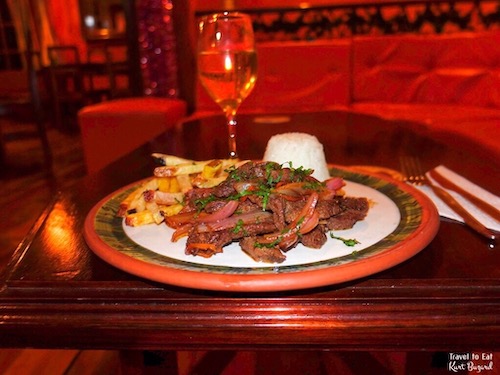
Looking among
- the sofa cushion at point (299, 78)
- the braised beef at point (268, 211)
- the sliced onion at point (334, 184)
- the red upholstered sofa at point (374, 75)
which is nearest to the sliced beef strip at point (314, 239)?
the braised beef at point (268, 211)

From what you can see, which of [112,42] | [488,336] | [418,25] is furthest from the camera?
[112,42]

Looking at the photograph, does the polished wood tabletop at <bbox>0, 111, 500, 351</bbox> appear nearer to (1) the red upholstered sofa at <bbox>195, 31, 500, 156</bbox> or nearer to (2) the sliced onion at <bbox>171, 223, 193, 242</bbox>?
(2) the sliced onion at <bbox>171, 223, 193, 242</bbox>


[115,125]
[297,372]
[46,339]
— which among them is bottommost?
[297,372]

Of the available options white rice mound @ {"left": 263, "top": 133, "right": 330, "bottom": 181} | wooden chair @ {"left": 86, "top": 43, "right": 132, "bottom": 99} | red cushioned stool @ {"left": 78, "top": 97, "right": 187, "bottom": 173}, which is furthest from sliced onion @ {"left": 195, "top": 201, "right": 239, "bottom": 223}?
wooden chair @ {"left": 86, "top": 43, "right": 132, "bottom": 99}

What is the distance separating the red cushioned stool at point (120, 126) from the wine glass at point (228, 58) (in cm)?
190

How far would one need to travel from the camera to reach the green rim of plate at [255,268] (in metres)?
0.53

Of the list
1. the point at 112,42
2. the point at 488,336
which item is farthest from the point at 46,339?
the point at 112,42

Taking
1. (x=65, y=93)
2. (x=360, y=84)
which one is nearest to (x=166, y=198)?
(x=360, y=84)

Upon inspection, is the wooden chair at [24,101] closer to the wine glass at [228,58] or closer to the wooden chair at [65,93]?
the wooden chair at [65,93]

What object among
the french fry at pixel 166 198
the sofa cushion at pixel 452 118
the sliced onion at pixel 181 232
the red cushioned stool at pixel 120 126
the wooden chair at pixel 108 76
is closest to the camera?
the sliced onion at pixel 181 232

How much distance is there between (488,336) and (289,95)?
122 inches

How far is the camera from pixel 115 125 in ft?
9.98

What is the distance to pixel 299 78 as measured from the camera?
3.49 metres

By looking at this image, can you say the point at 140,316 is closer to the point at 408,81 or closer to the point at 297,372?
the point at 297,372
